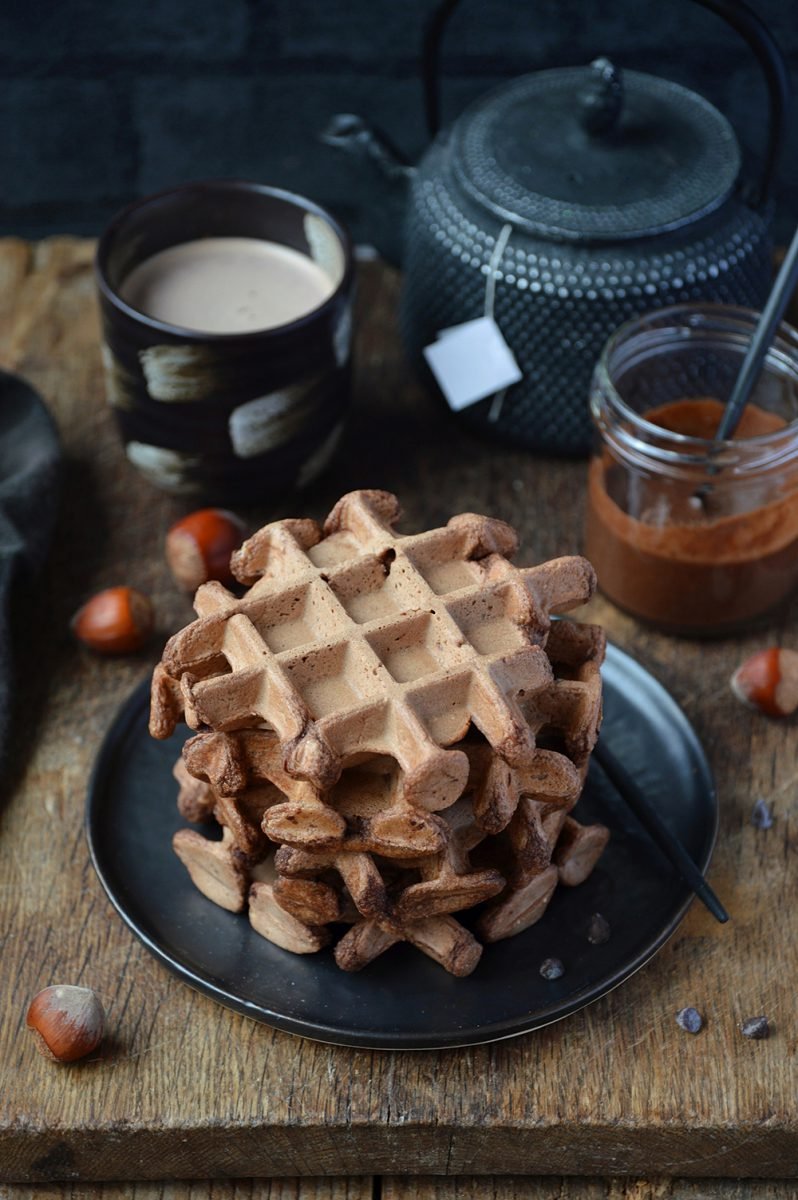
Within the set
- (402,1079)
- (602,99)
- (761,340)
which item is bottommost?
(402,1079)

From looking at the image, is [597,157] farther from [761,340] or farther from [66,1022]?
[66,1022]

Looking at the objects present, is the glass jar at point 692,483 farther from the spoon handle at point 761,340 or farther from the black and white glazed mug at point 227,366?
the black and white glazed mug at point 227,366

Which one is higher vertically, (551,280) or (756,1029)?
(551,280)

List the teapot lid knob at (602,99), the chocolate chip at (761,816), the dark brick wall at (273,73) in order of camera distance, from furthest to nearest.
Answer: the dark brick wall at (273,73) < the teapot lid knob at (602,99) < the chocolate chip at (761,816)

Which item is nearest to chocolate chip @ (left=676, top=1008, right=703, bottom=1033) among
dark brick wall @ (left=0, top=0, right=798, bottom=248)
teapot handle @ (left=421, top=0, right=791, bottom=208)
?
teapot handle @ (left=421, top=0, right=791, bottom=208)

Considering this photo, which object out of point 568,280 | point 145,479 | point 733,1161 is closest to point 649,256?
point 568,280

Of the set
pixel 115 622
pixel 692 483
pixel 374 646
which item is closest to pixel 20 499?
pixel 115 622

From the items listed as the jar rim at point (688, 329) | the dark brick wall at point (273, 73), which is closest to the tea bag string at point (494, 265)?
the jar rim at point (688, 329)
